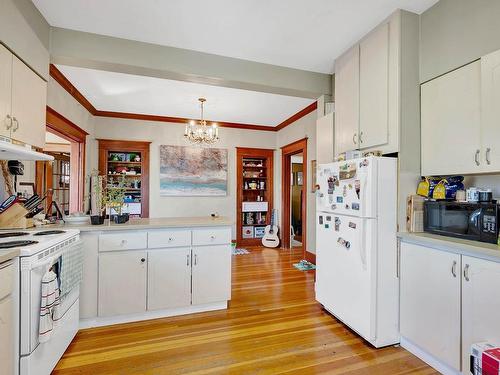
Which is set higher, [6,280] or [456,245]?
[456,245]

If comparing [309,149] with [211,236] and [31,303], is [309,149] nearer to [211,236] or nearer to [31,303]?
[211,236]

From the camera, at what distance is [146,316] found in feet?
8.19

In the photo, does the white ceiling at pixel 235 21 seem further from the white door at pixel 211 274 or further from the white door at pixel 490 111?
the white door at pixel 211 274

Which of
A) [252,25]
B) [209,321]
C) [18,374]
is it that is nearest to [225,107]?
[252,25]

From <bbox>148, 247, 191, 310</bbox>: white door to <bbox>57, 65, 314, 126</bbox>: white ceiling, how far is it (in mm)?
2235

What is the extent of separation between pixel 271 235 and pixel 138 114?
11.8 feet

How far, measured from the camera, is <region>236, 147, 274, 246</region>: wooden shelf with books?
5.72 meters

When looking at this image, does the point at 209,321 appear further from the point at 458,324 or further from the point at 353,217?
the point at 458,324

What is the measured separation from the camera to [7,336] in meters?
1.37

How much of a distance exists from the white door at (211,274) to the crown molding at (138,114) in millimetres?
2745

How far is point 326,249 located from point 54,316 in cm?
221

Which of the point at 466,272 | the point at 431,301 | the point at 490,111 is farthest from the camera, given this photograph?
the point at 431,301

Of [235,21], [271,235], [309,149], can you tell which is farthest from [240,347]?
[271,235]

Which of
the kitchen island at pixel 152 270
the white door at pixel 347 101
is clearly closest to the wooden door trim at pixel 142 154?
the kitchen island at pixel 152 270
